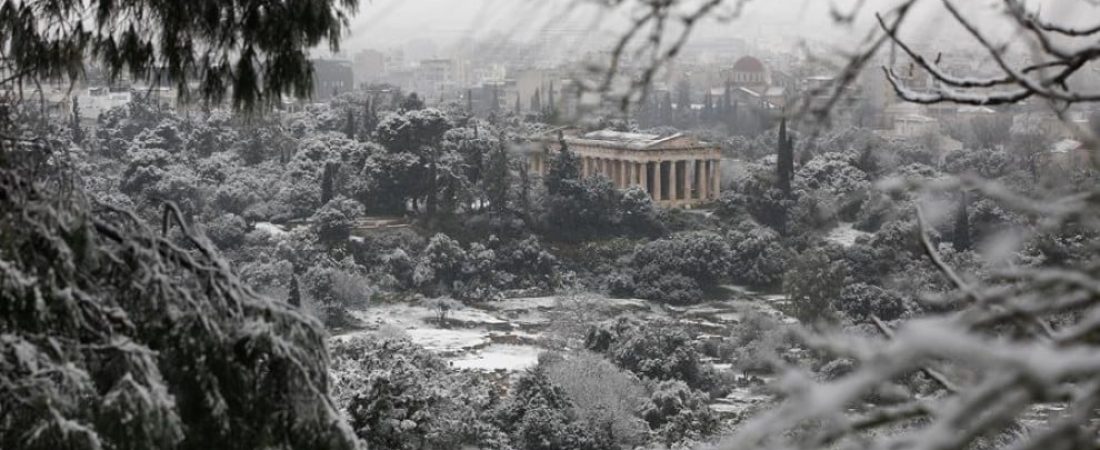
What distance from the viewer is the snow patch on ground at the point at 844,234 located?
2231 cm

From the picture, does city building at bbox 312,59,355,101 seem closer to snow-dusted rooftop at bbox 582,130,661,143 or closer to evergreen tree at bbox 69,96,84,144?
snow-dusted rooftop at bbox 582,130,661,143

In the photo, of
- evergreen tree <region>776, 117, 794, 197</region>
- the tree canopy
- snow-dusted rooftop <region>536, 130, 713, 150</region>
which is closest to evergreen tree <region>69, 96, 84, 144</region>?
snow-dusted rooftop <region>536, 130, 713, 150</region>

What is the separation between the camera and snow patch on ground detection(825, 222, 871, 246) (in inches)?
878

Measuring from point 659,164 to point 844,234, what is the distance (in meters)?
4.83

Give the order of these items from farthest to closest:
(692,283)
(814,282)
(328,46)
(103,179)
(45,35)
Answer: (103,179) → (692,283) → (814,282) → (328,46) → (45,35)

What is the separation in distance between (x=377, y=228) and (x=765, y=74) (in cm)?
2156

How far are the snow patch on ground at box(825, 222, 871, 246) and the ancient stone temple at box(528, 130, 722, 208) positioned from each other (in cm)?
413

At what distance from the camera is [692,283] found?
20.4 m

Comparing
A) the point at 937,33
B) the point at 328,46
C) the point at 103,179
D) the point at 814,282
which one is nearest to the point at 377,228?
the point at 103,179

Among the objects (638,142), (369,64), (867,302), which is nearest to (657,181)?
(638,142)

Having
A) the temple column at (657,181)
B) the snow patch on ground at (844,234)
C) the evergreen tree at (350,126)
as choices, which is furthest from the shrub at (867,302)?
the evergreen tree at (350,126)

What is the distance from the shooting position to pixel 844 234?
23109 mm

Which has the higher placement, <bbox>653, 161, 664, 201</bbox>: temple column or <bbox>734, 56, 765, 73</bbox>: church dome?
<bbox>734, 56, 765, 73</bbox>: church dome

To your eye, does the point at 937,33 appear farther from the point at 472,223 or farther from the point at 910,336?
the point at 472,223
